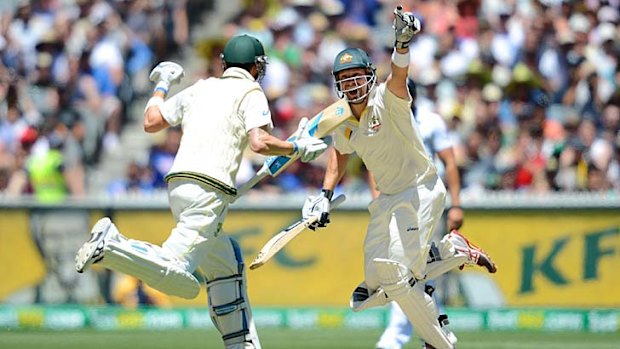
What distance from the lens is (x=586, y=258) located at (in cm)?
1274

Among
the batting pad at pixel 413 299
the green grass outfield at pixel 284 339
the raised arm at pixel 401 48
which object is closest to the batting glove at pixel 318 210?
the batting pad at pixel 413 299

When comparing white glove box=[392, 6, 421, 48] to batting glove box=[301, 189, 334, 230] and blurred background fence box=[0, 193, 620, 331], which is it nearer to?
batting glove box=[301, 189, 334, 230]

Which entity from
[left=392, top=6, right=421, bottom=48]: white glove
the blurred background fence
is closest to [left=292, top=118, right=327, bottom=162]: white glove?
[left=392, top=6, right=421, bottom=48]: white glove

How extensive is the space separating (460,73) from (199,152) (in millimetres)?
7672

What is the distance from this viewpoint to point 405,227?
8.27 metres

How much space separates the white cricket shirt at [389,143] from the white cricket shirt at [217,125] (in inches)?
24.0

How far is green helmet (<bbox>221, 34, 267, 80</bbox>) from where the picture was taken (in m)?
8.23

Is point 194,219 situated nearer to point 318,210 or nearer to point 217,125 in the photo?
point 217,125

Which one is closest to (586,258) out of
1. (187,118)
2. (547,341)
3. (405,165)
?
(547,341)

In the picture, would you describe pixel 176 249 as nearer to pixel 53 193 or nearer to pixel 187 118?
pixel 187 118

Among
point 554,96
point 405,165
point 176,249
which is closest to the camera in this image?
point 176,249

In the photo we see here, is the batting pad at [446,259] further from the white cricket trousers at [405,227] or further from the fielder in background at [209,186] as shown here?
the fielder in background at [209,186]

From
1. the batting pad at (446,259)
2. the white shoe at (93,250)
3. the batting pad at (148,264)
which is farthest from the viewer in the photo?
the batting pad at (446,259)

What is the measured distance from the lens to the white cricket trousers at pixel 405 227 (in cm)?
823
